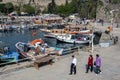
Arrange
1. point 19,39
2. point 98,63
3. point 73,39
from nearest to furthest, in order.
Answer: point 98,63 → point 73,39 → point 19,39

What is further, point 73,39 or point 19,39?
point 19,39

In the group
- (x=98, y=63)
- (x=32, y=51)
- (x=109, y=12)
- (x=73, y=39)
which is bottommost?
(x=73, y=39)

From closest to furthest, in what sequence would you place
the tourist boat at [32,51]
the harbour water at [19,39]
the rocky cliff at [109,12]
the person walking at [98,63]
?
1. the person walking at [98,63]
2. the tourist boat at [32,51]
3. the harbour water at [19,39]
4. the rocky cliff at [109,12]

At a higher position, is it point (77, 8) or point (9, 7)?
point (9, 7)

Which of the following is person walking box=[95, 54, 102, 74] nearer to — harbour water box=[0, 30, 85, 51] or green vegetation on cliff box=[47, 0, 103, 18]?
harbour water box=[0, 30, 85, 51]

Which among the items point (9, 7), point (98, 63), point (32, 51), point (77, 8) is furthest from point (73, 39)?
point (9, 7)

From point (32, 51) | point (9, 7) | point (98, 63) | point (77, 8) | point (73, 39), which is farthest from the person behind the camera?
point (9, 7)

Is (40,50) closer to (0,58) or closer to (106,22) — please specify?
(0,58)

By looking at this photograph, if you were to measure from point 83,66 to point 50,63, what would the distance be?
10.7 ft

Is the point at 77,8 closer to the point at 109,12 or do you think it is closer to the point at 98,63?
the point at 109,12

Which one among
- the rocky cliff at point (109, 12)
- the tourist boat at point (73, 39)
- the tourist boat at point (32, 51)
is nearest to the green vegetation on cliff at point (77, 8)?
the rocky cliff at point (109, 12)

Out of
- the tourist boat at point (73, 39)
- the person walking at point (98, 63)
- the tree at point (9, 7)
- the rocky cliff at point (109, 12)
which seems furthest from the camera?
the tree at point (9, 7)

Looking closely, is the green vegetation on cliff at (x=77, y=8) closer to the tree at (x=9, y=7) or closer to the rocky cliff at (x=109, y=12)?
the rocky cliff at (x=109, y=12)

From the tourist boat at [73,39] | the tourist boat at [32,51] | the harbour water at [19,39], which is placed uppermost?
the tourist boat at [32,51]
